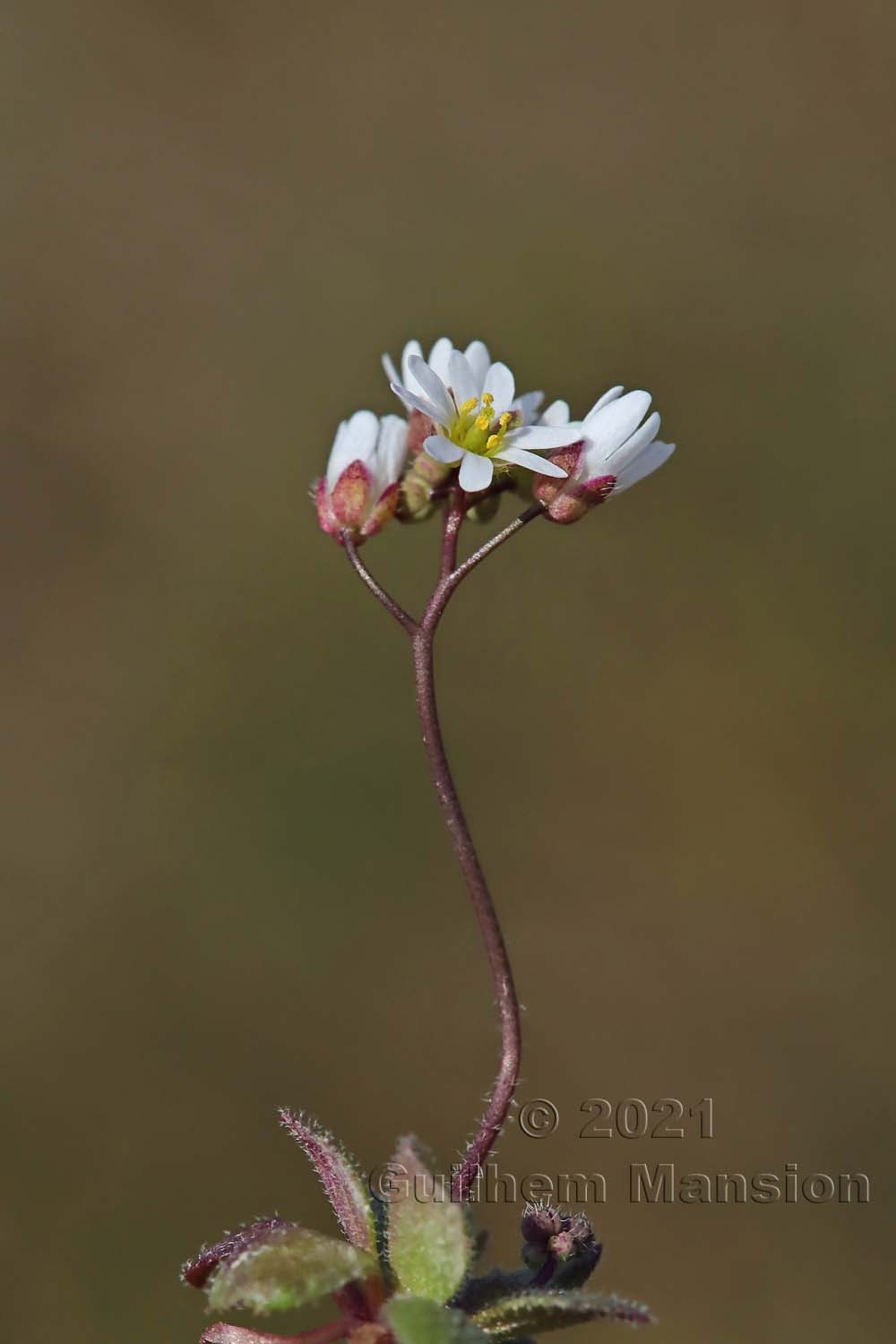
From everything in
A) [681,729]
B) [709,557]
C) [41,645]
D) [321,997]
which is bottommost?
[321,997]

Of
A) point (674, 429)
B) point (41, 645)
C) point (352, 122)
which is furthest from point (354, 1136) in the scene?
point (352, 122)

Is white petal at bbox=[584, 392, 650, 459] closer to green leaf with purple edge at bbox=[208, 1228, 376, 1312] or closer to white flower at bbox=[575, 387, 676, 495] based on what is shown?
white flower at bbox=[575, 387, 676, 495]

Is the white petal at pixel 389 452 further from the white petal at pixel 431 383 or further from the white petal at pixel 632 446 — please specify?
the white petal at pixel 632 446

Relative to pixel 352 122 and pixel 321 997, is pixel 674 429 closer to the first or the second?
pixel 352 122

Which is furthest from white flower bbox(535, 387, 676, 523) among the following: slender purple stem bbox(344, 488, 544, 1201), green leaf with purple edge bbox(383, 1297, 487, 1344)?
green leaf with purple edge bbox(383, 1297, 487, 1344)

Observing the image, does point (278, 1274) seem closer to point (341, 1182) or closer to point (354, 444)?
point (341, 1182)

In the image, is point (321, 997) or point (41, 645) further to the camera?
point (41, 645)

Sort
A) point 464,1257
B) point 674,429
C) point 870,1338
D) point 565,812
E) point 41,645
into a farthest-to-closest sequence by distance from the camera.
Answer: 1. point 674,429
2. point 41,645
3. point 565,812
4. point 870,1338
5. point 464,1257
